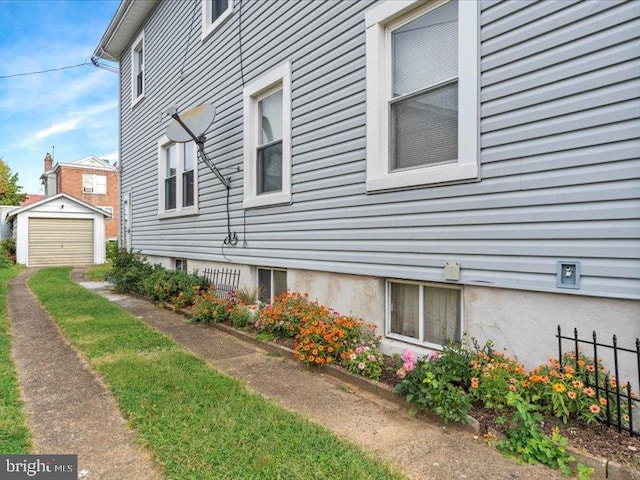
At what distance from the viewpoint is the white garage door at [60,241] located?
63.9 feet

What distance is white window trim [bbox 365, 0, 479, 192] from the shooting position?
11.1 feet

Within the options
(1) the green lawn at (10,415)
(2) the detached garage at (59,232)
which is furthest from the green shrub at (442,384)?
(2) the detached garage at (59,232)

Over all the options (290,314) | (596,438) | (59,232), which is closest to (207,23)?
(290,314)

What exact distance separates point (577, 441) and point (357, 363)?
1.80 m

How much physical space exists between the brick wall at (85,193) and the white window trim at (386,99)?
26049 mm

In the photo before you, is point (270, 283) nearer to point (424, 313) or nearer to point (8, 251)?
point (424, 313)

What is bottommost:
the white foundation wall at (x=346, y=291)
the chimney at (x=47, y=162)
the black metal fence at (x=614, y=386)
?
the black metal fence at (x=614, y=386)

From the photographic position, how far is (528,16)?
3.08m

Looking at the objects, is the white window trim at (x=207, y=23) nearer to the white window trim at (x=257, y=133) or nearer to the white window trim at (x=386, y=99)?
the white window trim at (x=257, y=133)

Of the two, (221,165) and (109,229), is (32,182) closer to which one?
(109,229)

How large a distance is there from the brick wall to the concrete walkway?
959 inches

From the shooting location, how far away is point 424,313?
3.97 meters

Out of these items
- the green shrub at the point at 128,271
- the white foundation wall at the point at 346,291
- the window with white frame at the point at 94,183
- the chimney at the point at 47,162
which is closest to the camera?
the white foundation wall at the point at 346,291

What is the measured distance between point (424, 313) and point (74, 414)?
122 inches
